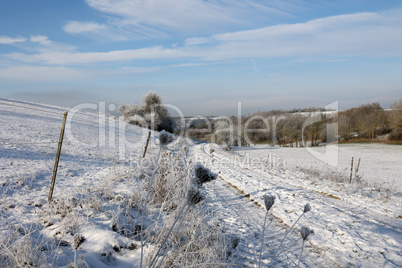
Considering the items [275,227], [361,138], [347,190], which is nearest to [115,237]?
[275,227]

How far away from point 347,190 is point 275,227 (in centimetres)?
554

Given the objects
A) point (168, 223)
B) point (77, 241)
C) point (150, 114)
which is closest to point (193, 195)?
point (77, 241)

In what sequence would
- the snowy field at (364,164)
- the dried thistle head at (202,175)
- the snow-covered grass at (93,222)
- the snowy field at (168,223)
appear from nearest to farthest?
1. the dried thistle head at (202,175)
2. the snow-covered grass at (93,222)
3. the snowy field at (168,223)
4. the snowy field at (364,164)

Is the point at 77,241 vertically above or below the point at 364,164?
above

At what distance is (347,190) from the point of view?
9.87 metres

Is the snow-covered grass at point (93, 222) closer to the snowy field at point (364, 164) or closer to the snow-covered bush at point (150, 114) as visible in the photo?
the snowy field at point (364, 164)

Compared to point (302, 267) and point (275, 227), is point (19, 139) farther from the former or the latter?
point (302, 267)

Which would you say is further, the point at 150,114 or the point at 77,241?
the point at 150,114

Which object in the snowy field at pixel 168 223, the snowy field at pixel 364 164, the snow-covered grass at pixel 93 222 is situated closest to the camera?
the snow-covered grass at pixel 93 222

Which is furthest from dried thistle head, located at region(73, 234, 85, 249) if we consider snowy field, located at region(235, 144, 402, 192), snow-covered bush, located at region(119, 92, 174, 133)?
snow-covered bush, located at region(119, 92, 174, 133)

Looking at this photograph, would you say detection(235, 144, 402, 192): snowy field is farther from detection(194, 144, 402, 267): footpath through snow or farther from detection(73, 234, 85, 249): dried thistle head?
detection(73, 234, 85, 249): dried thistle head

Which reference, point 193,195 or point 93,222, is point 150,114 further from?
point 193,195

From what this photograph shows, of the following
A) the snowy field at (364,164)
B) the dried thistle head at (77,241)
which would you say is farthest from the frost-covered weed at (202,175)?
the snowy field at (364,164)

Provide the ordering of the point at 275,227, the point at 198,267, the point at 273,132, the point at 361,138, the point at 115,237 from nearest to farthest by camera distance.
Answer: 1. the point at 198,267
2. the point at 115,237
3. the point at 275,227
4. the point at 361,138
5. the point at 273,132
